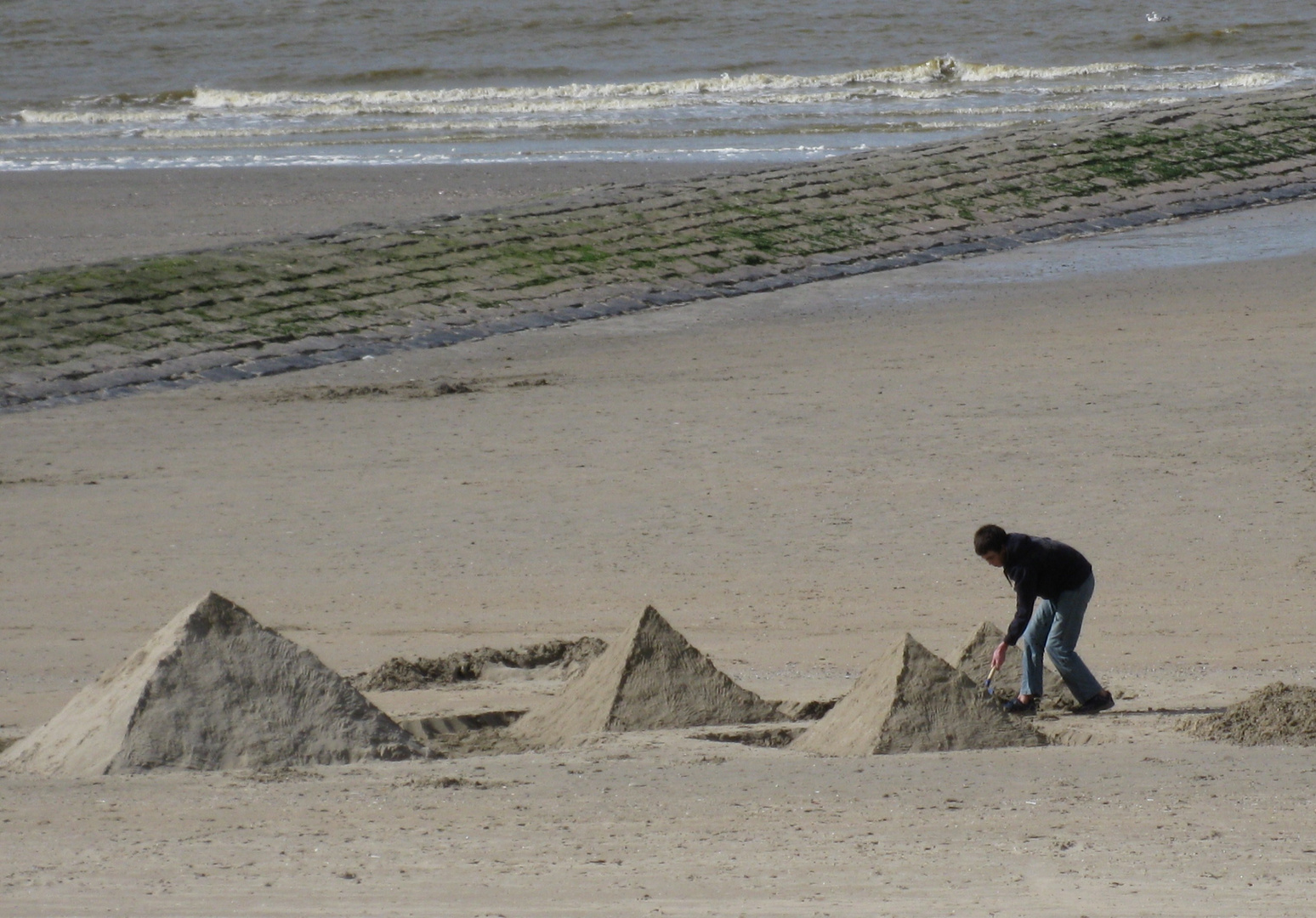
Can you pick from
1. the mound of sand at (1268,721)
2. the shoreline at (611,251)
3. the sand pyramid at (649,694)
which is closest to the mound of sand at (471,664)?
the sand pyramid at (649,694)

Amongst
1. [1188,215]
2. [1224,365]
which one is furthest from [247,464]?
[1188,215]

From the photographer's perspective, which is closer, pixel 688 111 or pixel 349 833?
pixel 349 833

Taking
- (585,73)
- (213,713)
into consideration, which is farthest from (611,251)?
(585,73)

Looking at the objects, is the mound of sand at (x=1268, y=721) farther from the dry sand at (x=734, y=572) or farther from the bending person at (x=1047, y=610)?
the bending person at (x=1047, y=610)

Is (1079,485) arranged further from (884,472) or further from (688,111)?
(688,111)

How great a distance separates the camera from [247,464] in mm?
11289

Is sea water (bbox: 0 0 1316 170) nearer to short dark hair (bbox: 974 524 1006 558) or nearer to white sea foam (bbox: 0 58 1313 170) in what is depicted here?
white sea foam (bbox: 0 58 1313 170)

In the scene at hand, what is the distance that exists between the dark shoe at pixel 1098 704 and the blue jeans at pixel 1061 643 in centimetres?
1

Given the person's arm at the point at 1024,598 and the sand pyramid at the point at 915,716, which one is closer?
the sand pyramid at the point at 915,716

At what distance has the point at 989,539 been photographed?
7.09 metres

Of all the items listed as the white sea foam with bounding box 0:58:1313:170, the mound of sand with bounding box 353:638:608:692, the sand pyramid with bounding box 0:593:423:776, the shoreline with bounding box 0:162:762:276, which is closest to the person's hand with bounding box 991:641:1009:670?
the mound of sand with bounding box 353:638:608:692

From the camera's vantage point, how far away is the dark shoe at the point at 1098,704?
7215 millimetres

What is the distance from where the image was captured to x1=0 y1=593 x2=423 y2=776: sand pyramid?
20.9 feet

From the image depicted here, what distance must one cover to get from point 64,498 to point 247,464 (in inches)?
45.2
